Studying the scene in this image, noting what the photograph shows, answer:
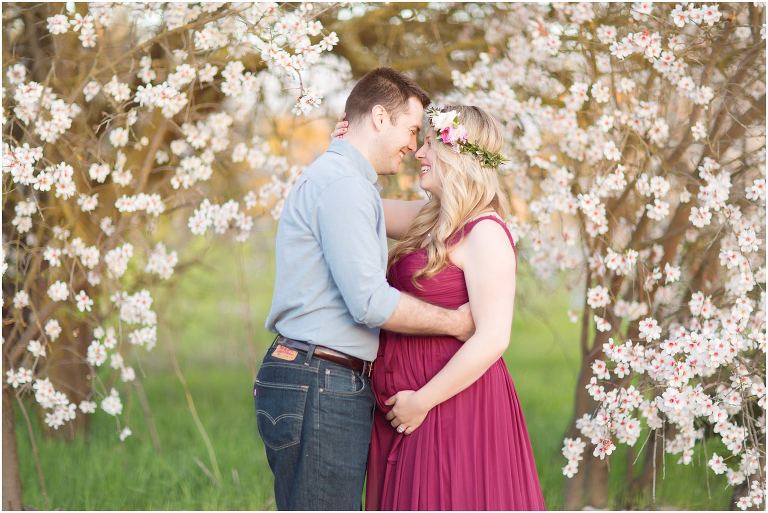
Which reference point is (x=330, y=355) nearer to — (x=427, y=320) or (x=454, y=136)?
(x=427, y=320)

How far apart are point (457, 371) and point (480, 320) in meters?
0.16

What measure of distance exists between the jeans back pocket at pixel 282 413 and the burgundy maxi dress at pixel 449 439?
295 millimetres

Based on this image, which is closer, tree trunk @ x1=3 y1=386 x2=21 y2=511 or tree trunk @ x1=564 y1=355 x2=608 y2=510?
tree trunk @ x1=3 y1=386 x2=21 y2=511

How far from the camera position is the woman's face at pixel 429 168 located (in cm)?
256

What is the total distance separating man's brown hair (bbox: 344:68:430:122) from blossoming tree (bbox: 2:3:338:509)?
570mm

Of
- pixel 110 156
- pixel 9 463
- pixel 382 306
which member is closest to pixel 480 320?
pixel 382 306

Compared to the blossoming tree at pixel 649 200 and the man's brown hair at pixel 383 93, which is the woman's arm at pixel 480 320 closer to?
the man's brown hair at pixel 383 93

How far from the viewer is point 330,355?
2.35 m

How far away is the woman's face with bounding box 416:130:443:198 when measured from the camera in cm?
256

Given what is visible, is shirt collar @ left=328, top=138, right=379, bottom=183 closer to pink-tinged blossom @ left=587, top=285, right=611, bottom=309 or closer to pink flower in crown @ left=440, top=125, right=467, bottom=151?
pink flower in crown @ left=440, top=125, right=467, bottom=151

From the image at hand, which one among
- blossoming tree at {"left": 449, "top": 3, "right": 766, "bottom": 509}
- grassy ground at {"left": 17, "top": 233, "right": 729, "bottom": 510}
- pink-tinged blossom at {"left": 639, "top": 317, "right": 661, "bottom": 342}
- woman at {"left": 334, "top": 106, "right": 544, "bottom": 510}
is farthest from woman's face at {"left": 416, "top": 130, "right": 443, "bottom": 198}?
grassy ground at {"left": 17, "top": 233, "right": 729, "bottom": 510}

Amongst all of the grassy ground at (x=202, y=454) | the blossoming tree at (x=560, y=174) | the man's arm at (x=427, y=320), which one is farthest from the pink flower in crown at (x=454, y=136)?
the grassy ground at (x=202, y=454)

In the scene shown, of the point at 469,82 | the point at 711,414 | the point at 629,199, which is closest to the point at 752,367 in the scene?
the point at 711,414

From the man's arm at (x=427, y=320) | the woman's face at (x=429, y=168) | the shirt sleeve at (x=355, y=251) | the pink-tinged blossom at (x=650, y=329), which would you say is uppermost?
the woman's face at (x=429, y=168)
